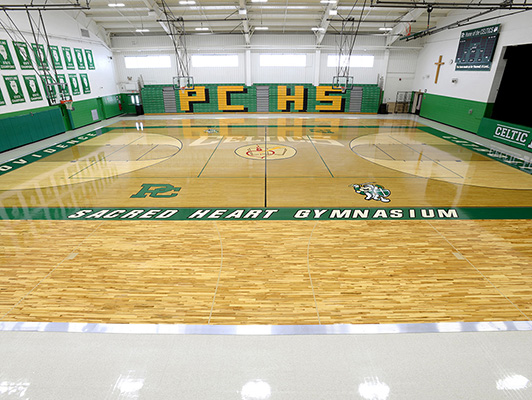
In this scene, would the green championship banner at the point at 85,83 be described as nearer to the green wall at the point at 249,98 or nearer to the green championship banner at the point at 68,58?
the green championship banner at the point at 68,58

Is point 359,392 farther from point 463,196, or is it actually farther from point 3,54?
point 3,54

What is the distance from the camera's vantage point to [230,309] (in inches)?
145

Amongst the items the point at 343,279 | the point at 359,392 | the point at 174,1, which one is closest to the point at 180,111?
the point at 174,1

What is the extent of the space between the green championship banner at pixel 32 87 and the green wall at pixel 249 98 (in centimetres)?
835

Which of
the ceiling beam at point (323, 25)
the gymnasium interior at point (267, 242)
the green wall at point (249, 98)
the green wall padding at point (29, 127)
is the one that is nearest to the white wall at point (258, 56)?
the green wall at point (249, 98)

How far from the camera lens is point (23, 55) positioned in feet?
39.3

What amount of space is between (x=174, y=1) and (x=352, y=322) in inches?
676

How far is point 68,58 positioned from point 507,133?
20.5 meters

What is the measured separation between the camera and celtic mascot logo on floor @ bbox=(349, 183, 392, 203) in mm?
6934

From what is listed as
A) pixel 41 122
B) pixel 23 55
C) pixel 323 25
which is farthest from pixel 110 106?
pixel 323 25

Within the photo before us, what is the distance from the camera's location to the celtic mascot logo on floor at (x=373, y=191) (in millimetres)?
6934

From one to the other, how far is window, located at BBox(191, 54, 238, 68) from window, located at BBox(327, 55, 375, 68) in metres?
6.51

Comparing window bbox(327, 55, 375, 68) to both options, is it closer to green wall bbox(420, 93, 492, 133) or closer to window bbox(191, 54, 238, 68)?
green wall bbox(420, 93, 492, 133)

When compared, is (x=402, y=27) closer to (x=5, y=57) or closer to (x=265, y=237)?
(x=265, y=237)
